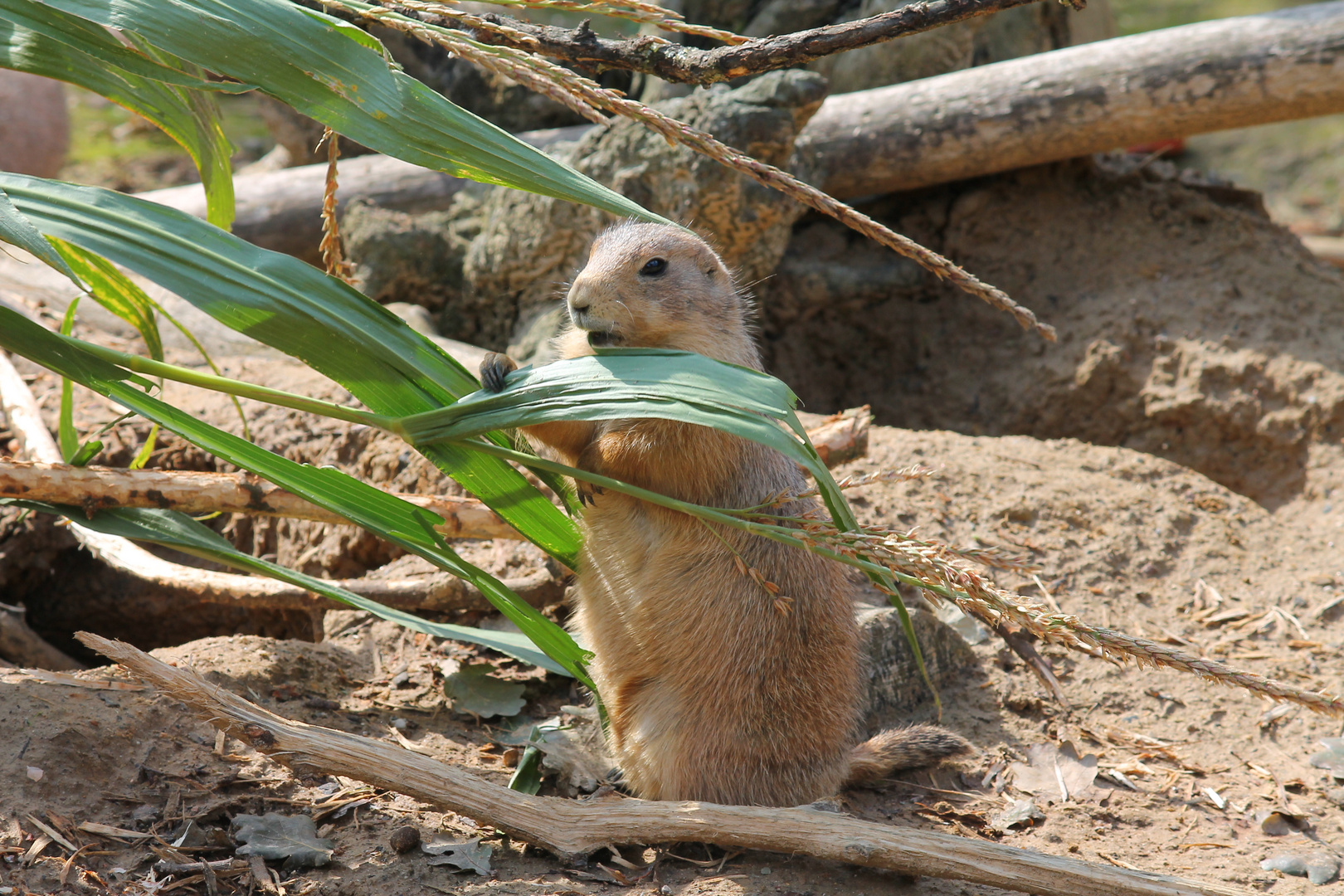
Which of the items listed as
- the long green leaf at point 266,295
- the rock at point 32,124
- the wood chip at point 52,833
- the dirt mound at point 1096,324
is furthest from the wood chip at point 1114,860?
the rock at point 32,124

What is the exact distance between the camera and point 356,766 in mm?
2473

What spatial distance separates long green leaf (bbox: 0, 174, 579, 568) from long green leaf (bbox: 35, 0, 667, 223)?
36 centimetres

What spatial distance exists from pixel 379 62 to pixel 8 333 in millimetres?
1114

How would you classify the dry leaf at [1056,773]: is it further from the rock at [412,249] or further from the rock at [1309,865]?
the rock at [412,249]

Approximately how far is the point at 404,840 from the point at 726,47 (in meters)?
2.12

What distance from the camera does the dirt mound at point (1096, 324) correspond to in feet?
18.5

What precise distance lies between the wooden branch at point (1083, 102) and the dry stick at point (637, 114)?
160 inches

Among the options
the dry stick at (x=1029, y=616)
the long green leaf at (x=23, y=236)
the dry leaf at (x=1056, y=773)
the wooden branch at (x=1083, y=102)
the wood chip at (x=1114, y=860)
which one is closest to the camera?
the dry stick at (x=1029, y=616)

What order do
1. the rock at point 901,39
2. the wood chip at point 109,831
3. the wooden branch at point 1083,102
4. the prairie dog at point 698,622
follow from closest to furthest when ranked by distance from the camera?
1. the wood chip at point 109,831
2. the prairie dog at point 698,622
3. the wooden branch at point 1083,102
4. the rock at point 901,39

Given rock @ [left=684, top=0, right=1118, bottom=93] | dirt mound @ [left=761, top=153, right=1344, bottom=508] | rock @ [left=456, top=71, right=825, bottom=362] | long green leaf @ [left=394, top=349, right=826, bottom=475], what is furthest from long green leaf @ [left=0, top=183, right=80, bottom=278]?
rock @ [left=684, top=0, right=1118, bottom=93]

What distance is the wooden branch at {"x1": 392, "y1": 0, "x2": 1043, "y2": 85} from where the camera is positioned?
2.10 m

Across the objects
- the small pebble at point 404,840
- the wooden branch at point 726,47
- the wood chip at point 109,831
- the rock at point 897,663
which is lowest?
the wood chip at point 109,831

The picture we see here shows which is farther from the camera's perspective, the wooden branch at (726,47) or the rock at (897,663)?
the rock at (897,663)

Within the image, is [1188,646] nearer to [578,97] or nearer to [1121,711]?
[1121,711]
